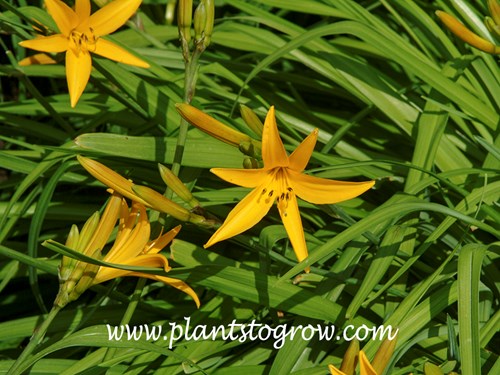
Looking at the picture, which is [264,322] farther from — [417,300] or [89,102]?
[89,102]

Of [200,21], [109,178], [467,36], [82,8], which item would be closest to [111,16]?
[82,8]

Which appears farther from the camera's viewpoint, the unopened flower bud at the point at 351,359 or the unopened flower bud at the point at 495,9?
the unopened flower bud at the point at 495,9

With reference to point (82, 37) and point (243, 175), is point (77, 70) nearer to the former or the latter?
point (82, 37)

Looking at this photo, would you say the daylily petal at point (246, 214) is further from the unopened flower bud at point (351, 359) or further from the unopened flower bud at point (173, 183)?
the unopened flower bud at point (351, 359)

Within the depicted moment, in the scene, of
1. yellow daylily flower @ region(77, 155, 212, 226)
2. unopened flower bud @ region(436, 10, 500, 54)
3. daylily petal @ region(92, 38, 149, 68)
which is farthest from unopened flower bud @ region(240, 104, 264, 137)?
unopened flower bud @ region(436, 10, 500, 54)

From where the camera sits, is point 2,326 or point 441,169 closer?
point 2,326

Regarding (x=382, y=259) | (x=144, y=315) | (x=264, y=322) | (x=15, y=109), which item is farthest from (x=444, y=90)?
(x=15, y=109)

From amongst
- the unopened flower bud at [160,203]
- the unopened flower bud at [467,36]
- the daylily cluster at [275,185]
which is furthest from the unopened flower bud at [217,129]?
the unopened flower bud at [467,36]
